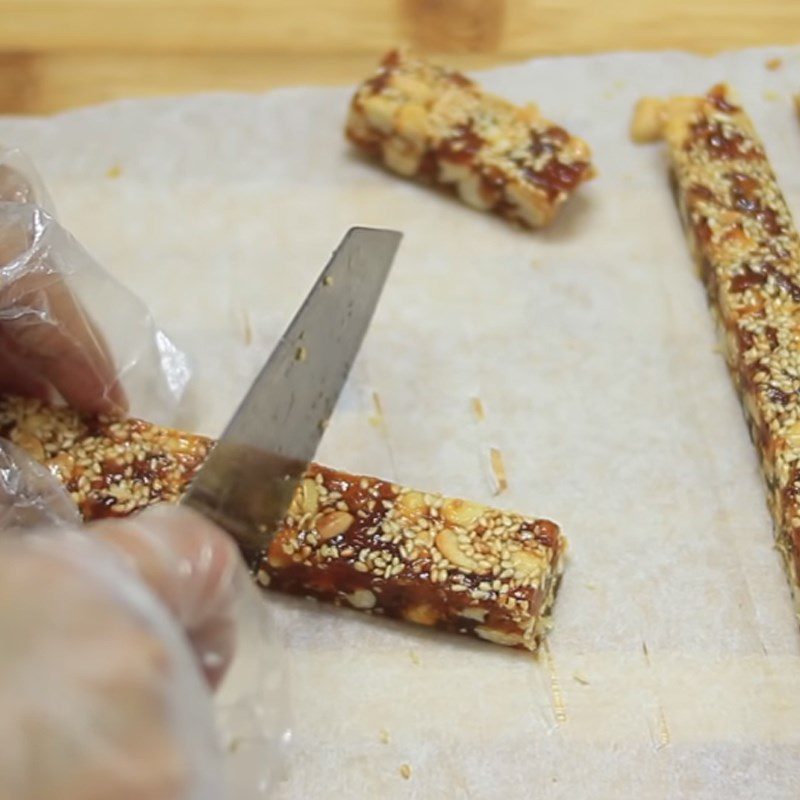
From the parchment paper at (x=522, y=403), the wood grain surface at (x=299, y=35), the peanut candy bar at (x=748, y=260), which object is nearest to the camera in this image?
the parchment paper at (x=522, y=403)

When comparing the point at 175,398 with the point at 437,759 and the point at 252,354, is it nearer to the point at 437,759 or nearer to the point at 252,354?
the point at 252,354

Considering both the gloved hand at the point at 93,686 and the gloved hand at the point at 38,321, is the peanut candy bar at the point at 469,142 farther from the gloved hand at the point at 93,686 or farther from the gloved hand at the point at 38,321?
the gloved hand at the point at 93,686

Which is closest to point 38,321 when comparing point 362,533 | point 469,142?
point 362,533

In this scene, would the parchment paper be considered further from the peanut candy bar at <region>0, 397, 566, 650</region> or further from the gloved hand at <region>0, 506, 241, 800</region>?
the gloved hand at <region>0, 506, 241, 800</region>

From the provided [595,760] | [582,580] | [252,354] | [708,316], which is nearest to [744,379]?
[708,316]

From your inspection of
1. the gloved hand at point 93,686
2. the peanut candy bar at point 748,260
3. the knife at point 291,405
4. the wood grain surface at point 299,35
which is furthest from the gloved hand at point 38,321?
the peanut candy bar at point 748,260

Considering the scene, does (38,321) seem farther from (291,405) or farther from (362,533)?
(362,533)
